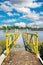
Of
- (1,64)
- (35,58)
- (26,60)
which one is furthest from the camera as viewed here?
(35,58)

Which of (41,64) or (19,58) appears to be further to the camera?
(19,58)

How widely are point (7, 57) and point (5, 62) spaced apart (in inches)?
31.4

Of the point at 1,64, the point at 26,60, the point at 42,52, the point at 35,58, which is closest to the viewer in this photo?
the point at 1,64

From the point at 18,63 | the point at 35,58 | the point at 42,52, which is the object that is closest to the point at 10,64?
Result: the point at 18,63

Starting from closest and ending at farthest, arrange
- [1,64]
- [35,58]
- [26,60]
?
[1,64] → [26,60] → [35,58]

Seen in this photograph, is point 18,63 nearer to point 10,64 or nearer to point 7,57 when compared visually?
point 10,64

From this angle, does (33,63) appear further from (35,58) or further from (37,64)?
(35,58)

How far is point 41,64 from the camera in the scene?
7.12 m

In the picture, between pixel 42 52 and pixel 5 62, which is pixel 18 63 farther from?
pixel 42 52

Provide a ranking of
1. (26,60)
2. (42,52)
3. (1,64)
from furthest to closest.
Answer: (42,52) < (26,60) < (1,64)

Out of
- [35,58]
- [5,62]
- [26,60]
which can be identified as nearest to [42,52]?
[35,58]

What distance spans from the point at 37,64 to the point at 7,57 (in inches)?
64.6

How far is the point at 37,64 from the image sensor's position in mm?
7074

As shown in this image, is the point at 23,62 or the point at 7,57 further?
the point at 7,57
